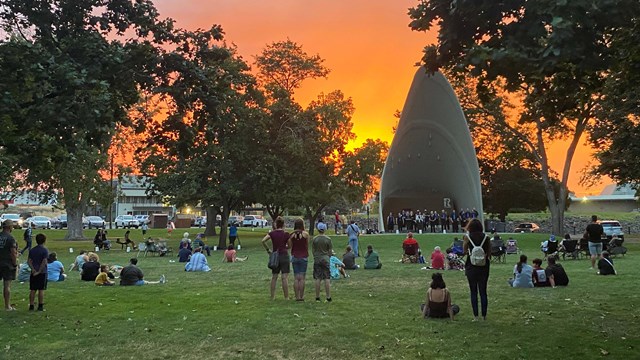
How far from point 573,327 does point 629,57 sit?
4687mm

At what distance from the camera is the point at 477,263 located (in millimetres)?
8703

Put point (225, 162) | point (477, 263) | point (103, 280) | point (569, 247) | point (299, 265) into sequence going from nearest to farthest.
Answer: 1. point (477, 263)
2. point (299, 265)
3. point (103, 280)
4. point (569, 247)
5. point (225, 162)

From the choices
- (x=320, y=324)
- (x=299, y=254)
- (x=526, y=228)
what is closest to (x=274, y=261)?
(x=299, y=254)

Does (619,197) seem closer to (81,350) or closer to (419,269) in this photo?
(419,269)

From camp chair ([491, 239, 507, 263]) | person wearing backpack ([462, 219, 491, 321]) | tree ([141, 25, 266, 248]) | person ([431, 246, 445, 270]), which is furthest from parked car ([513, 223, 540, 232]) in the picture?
person wearing backpack ([462, 219, 491, 321])

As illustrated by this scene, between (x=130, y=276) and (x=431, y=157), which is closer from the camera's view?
(x=130, y=276)

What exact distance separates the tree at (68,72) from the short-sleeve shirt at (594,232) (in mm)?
13075

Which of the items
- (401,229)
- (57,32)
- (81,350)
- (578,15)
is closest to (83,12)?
(57,32)

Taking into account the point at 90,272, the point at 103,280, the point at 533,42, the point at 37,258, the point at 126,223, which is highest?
the point at 533,42

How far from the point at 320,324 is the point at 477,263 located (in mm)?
2725

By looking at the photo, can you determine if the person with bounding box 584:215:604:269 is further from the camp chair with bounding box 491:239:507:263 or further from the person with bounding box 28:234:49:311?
the person with bounding box 28:234:49:311

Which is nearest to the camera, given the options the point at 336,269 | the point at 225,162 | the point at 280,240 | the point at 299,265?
the point at 299,265

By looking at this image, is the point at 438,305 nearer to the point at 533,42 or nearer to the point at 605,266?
the point at 533,42

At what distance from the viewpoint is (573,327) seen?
319 inches
